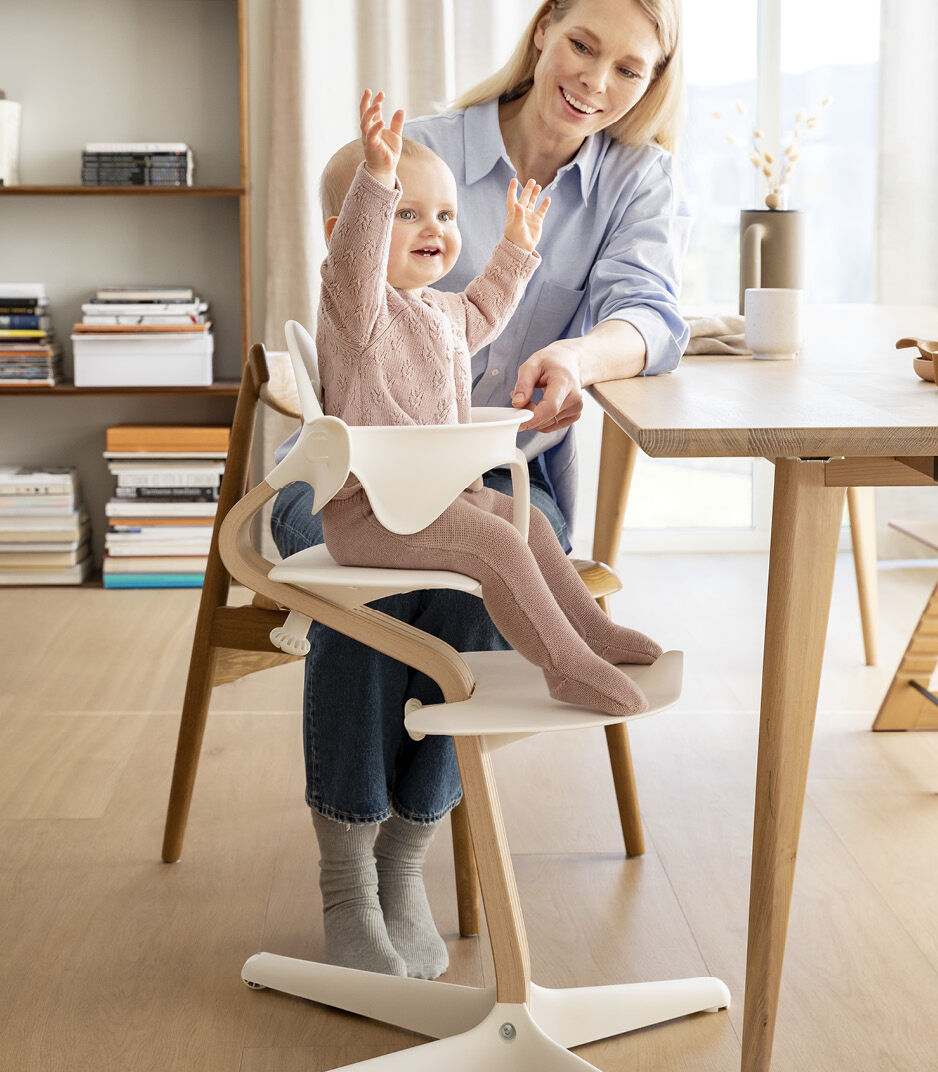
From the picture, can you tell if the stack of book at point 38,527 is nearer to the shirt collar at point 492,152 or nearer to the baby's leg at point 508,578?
the shirt collar at point 492,152

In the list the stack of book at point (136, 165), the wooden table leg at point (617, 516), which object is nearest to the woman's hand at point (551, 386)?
the wooden table leg at point (617, 516)

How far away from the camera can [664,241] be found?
1604 millimetres

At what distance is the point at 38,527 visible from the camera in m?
3.26

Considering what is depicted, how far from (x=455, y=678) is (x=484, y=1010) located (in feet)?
1.28

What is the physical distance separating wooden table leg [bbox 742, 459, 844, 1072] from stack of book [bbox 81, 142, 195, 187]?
97.3 inches

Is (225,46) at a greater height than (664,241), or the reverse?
(225,46)

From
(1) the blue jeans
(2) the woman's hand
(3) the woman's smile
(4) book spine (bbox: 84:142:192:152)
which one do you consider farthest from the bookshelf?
(2) the woman's hand

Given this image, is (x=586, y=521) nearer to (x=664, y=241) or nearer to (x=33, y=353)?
(x=33, y=353)

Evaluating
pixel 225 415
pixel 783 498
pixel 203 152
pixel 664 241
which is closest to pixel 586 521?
pixel 225 415

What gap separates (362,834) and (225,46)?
2.60 m

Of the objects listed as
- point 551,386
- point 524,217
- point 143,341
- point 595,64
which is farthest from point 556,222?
point 143,341

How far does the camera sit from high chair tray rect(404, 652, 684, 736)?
3.38 feet

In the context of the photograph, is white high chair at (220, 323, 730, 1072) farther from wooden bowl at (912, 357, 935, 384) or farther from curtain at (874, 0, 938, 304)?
curtain at (874, 0, 938, 304)

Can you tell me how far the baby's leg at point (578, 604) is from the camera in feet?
3.79
